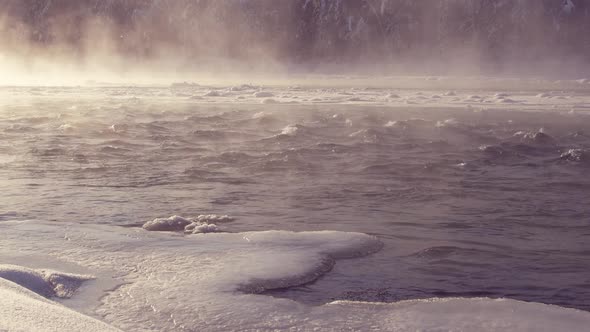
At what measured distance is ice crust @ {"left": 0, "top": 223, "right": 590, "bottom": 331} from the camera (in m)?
3.64

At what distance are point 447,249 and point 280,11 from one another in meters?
57.4

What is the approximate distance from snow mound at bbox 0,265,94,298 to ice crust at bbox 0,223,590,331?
67mm

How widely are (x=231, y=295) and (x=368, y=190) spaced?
Answer: 12.3 ft

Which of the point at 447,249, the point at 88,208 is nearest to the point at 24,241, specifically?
the point at 88,208

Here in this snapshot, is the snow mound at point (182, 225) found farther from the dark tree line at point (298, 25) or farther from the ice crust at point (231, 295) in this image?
the dark tree line at point (298, 25)

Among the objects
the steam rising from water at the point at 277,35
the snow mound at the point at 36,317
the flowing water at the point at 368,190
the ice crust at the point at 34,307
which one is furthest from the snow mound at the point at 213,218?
the steam rising from water at the point at 277,35

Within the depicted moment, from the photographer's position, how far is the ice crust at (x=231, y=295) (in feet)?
11.9

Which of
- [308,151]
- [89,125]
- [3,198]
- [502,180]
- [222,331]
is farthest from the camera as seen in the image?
[89,125]

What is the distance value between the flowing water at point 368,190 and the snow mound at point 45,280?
47.3 inches

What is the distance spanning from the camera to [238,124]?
1578 cm

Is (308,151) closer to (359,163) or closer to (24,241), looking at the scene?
(359,163)

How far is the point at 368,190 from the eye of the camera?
762 centimetres

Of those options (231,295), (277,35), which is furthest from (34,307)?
(277,35)

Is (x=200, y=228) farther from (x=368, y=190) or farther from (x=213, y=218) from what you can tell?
(x=368, y=190)
